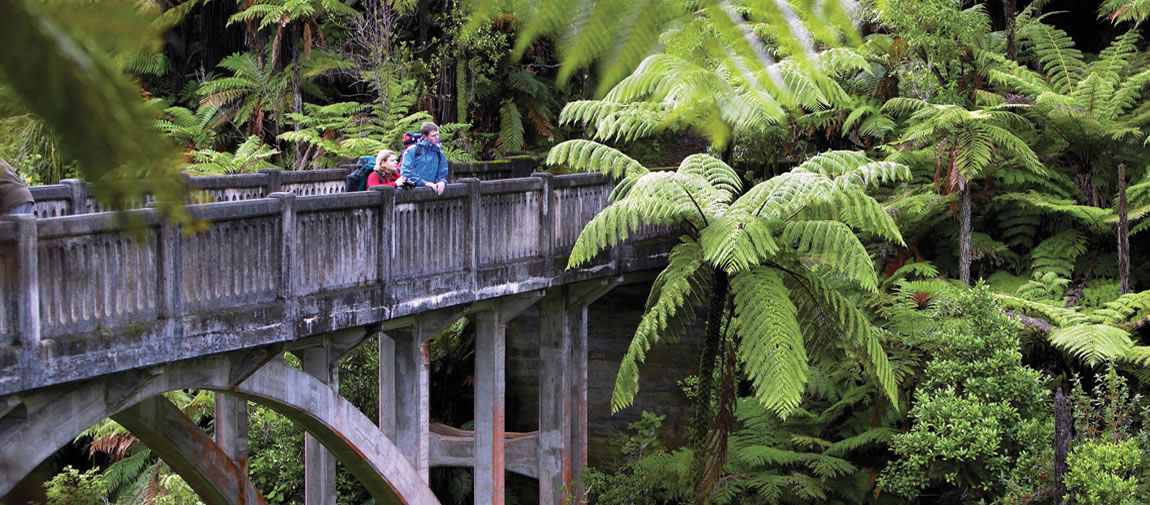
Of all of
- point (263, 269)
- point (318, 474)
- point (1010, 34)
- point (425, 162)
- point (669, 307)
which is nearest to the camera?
point (263, 269)

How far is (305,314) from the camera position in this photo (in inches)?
298

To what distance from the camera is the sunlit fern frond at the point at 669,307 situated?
9.69 metres

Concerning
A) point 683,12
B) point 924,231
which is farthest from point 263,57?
point 683,12

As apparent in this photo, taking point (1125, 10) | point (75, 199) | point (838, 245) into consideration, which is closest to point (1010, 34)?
point (1125, 10)

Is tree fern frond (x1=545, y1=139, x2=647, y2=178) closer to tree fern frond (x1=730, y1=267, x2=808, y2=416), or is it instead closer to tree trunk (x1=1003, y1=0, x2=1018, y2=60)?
tree fern frond (x1=730, y1=267, x2=808, y2=416)

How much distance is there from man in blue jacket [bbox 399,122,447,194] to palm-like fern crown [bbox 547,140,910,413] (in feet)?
3.75

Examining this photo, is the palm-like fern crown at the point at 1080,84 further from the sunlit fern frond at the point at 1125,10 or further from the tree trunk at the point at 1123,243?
the tree trunk at the point at 1123,243

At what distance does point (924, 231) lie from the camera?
551 inches

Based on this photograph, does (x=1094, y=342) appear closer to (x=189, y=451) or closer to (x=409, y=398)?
(x=409, y=398)

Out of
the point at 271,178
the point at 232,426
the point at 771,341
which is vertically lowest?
the point at 232,426

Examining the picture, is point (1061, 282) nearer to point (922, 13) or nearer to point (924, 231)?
point (924, 231)

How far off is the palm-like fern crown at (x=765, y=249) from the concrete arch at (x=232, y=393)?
7.56 feet

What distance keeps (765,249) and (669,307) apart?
1.03 metres

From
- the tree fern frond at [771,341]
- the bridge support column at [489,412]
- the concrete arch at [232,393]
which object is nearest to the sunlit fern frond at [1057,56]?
the tree fern frond at [771,341]
